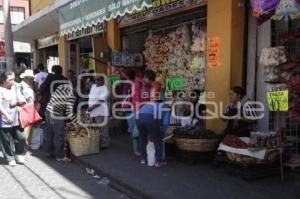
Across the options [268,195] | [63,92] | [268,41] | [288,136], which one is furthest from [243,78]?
[63,92]

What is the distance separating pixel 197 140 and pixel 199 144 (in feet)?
0.28

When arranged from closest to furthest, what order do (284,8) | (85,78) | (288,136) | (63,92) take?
(284,8)
(288,136)
(63,92)
(85,78)

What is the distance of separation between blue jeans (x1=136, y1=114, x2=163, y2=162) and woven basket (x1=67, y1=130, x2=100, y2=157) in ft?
5.23

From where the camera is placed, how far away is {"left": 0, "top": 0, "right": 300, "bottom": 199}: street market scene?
620 centimetres

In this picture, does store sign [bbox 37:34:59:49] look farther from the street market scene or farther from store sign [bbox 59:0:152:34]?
the street market scene

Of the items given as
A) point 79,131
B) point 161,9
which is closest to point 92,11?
point 161,9

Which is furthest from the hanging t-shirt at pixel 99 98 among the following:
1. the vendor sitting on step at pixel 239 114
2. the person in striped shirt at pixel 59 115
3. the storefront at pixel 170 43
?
the vendor sitting on step at pixel 239 114

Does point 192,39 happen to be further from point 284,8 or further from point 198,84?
point 284,8

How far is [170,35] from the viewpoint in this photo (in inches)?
406

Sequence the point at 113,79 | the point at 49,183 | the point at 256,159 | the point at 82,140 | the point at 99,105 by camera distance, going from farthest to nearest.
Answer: the point at 113,79 → the point at 99,105 → the point at 82,140 → the point at 49,183 → the point at 256,159

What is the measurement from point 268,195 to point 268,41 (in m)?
2.77

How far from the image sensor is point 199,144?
7297 mm

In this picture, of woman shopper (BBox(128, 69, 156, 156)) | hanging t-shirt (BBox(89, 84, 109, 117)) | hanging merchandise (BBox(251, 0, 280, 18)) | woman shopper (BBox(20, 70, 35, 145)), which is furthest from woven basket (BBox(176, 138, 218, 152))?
woman shopper (BBox(20, 70, 35, 145))

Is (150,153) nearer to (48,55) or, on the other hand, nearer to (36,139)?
(36,139)
